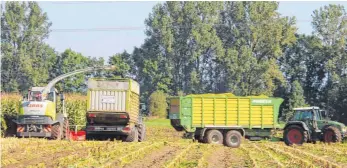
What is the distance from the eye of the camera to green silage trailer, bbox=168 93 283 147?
92.9 ft

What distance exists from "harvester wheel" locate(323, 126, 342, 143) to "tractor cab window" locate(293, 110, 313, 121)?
3.37 feet

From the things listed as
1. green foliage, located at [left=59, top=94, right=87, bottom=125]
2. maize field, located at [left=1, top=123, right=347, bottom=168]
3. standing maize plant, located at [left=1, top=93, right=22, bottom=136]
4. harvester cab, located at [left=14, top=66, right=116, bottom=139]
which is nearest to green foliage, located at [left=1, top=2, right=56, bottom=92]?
green foliage, located at [left=59, top=94, right=87, bottom=125]

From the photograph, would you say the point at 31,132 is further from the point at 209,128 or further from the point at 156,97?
the point at 156,97

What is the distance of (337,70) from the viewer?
7075 cm

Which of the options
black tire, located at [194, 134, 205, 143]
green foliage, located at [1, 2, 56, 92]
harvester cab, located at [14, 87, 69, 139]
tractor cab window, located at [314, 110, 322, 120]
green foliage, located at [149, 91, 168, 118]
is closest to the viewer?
harvester cab, located at [14, 87, 69, 139]

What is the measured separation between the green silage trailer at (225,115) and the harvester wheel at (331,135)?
3068 mm

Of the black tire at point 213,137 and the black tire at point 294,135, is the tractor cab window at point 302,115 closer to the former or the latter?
the black tire at point 294,135

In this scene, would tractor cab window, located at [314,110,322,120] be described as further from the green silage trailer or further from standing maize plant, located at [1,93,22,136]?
standing maize plant, located at [1,93,22,136]

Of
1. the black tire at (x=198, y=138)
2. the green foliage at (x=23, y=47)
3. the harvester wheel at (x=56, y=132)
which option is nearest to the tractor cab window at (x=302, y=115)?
the black tire at (x=198, y=138)

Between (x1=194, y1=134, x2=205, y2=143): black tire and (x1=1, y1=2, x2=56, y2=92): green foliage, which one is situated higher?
(x1=1, y1=2, x2=56, y2=92): green foliage

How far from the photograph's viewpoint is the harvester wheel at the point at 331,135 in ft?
97.6

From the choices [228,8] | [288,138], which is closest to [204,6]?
[228,8]

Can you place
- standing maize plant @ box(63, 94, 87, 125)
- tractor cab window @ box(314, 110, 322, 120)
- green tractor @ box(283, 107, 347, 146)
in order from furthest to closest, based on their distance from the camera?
standing maize plant @ box(63, 94, 87, 125)
tractor cab window @ box(314, 110, 322, 120)
green tractor @ box(283, 107, 347, 146)

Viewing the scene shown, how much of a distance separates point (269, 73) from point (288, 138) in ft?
129
